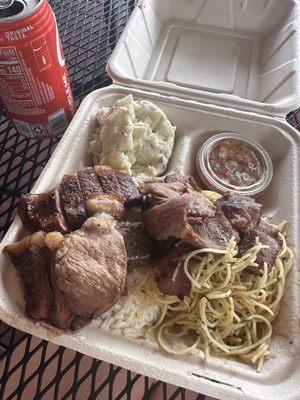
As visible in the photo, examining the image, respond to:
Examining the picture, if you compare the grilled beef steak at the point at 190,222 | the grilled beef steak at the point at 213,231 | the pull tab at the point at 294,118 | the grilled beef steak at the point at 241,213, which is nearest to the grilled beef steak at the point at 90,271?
the grilled beef steak at the point at 190,222

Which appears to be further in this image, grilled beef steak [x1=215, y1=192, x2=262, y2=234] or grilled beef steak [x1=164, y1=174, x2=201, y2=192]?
grilled beef steak [x1=164, y1=174, x2=201, y2=192]

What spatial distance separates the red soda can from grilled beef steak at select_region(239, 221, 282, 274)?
106 centimetres

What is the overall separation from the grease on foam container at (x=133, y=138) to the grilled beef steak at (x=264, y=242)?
1.89ft

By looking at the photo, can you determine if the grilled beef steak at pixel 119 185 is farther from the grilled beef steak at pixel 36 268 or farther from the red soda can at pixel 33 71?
the red soda can at pixel 33 71

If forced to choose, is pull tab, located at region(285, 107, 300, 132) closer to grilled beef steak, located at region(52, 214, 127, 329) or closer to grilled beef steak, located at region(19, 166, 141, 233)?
grilled beef steak, located at region(19, 166, 141, 233)

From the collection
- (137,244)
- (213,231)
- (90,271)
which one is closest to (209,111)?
(213,231)

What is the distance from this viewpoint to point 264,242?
137 centimetres

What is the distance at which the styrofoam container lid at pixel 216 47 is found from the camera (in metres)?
2.22

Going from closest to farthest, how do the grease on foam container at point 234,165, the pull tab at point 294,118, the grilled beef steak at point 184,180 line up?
the grilled beef steak at point 184,180, the grease on foam container at point 234,165, the pull tab at point 294,118

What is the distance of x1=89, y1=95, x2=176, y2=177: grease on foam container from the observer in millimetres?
1664

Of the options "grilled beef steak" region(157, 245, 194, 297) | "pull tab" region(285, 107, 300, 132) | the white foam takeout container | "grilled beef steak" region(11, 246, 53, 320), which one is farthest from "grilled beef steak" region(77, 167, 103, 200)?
"pull tab" region(285, 107, 300, 132)

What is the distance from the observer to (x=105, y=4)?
107 inches

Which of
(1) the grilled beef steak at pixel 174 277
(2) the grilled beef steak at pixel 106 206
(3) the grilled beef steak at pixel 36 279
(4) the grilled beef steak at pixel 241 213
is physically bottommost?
(1) the grilled beef steak at pixel 174 277

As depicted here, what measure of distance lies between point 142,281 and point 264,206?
0.76m
